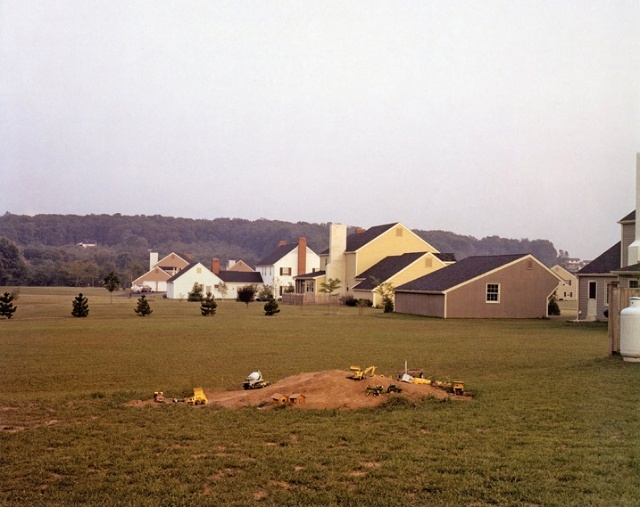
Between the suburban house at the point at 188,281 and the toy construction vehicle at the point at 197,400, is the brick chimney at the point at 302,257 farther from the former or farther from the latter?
the toy construction vehicle at the point at 197,400

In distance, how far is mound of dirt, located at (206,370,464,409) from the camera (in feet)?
40.5

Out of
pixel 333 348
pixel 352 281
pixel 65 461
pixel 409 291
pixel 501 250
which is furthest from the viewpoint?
pixel 501 250

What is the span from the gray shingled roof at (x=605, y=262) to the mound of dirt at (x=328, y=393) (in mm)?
29738

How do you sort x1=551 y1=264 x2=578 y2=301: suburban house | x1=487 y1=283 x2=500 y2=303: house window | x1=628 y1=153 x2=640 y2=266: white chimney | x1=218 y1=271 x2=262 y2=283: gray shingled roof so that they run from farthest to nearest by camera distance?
x1=551 y1=264 x2=578 y2=301: suburban house → x1=218 y1=271 x2=262 y2=283: gray shingled roof → x1=487 y1=283 x2=500 y2=303: house window → x1=628 y1=153 x2=640 y2=266: white chimney

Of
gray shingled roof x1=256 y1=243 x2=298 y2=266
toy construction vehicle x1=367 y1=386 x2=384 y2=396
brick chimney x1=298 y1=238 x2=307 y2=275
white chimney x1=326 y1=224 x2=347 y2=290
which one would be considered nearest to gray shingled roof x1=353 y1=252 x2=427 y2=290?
white chimney x1=326 y1=224 x2=347 y2=290

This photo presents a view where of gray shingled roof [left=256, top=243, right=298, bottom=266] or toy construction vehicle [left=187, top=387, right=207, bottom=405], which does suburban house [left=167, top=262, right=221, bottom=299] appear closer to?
gray shingled roof [left=256, top=243, right=298, bottom=266]

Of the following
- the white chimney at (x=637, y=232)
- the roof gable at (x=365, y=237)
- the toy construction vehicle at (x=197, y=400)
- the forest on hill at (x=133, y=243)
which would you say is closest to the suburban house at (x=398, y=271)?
the roof gable at (x=365, y=237)

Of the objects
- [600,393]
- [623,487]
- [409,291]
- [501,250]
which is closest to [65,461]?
[623,487]

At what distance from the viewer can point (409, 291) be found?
49031 millimetres

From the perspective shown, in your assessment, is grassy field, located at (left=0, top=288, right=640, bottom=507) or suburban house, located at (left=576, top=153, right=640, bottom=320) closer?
grassy field, located at (left=0, top=288, right=640, bottom=507)

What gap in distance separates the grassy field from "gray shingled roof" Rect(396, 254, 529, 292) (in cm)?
2496

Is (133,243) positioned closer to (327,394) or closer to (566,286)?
(566,286)

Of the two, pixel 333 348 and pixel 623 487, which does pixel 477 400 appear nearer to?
pixel 623 487

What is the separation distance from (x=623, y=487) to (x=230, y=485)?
157 inches
